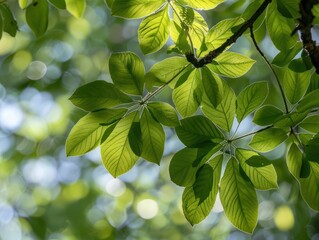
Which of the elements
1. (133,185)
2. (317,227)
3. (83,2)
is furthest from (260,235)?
(83,2)

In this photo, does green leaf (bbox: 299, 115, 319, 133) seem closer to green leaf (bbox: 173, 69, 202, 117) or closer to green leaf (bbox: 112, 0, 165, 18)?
green leaf (bbox: 173, 69, 202, 117)

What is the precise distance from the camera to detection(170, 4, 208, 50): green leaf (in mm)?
835

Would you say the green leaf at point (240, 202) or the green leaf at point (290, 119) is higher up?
the green leaf at point (290, 119)

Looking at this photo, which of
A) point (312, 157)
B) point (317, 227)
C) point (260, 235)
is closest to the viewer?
point (312, 157)

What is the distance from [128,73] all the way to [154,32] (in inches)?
3.4

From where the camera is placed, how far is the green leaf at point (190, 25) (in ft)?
2.74

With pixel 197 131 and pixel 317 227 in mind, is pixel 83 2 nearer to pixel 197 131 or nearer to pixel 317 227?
pixel 197 131

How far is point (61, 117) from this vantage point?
309 cm

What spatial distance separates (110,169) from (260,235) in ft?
7.29

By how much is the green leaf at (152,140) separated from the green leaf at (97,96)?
0.18 ft

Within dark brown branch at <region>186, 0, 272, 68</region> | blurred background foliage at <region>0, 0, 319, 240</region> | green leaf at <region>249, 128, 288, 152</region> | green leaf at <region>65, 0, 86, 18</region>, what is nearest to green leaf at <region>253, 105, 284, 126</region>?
green leaf at <region>249, 128, 288, 152</region>

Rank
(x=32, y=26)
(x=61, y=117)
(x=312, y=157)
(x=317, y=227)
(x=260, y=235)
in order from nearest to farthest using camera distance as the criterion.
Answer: (x=312, y=157) < (x=32, y=26) < (x=317, y=227) < (x=260, y=235) < (x=61, y=117)

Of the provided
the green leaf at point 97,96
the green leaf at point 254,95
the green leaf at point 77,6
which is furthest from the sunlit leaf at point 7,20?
the green leaf at point 254,95

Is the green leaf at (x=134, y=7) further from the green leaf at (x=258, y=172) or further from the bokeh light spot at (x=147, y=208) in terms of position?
the bokeh light spot at (x=147, y=208)
